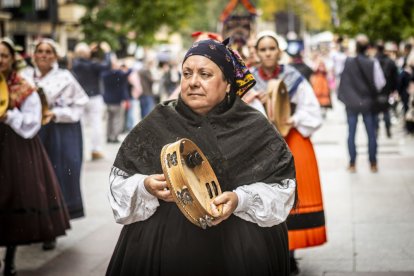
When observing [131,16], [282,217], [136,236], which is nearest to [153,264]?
[136,236]

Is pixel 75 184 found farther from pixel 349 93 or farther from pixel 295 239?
pixel 349 93

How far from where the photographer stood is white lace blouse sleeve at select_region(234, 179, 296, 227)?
11.6 ft

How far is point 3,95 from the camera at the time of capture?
Result: 6316 millimetres

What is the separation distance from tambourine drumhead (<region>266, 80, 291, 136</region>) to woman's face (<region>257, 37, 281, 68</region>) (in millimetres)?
198

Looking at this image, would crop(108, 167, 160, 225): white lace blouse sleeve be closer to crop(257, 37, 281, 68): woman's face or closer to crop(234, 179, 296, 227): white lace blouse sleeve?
crop(234, 179, 296, 227): white lace blouse sleeve

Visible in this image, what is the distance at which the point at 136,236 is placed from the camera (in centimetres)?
360

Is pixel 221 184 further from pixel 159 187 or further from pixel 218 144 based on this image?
pixel 159 187

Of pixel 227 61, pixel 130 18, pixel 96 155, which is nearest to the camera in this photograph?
pixel 227 61

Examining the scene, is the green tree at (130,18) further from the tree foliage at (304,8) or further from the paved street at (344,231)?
the tree foliage at (304,8)

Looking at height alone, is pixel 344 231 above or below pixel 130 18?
below

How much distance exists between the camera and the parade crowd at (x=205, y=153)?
355 cm

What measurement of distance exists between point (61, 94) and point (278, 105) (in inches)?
103

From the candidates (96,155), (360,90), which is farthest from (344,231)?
(96,155)

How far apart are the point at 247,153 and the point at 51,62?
4.70 metres
